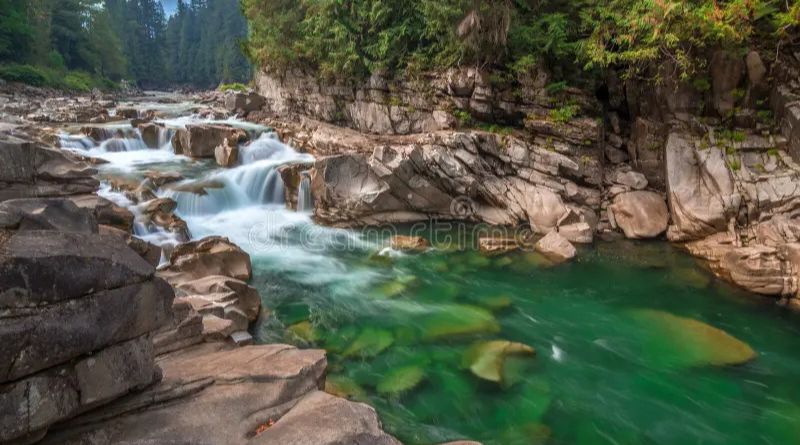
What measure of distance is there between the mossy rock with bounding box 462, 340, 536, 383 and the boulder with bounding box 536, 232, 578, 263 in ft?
15.8

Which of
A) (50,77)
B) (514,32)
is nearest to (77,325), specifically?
(514,32)

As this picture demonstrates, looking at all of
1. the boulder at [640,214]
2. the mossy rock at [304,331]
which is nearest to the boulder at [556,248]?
the boulder at [640,214]

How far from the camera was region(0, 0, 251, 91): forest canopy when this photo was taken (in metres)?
40.8

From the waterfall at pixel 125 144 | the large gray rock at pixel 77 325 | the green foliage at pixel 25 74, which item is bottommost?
the large gray rock at pixel 77 325

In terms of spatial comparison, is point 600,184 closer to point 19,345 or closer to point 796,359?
point 796,359

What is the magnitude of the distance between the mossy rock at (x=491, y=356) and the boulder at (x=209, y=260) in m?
5.61

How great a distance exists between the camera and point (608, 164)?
1540 centimetres

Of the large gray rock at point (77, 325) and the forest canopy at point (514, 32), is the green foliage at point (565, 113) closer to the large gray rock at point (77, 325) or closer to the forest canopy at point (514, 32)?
the forest canopy at point (514, 32)

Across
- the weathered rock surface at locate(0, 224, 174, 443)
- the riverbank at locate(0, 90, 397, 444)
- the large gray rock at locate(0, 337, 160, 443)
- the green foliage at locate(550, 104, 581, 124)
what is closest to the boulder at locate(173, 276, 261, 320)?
the riverbank at locate(0, 90, 397, 444)

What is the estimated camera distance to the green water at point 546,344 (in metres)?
6.57

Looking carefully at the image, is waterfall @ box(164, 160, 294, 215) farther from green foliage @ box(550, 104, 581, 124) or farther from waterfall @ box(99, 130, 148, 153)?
green foliage @ box(550, 104, 581, 124)

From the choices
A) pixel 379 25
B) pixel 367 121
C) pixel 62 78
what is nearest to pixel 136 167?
pixel 367 121

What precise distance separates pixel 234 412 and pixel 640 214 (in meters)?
13.4

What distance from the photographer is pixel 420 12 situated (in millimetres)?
18000
